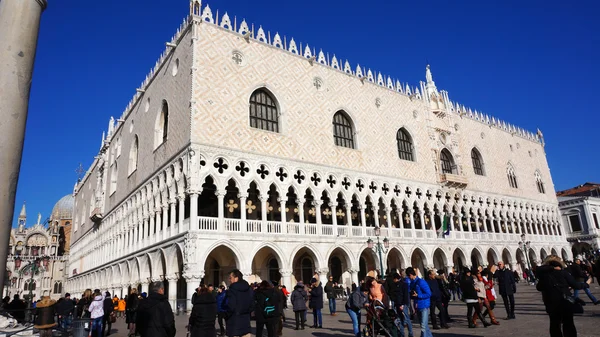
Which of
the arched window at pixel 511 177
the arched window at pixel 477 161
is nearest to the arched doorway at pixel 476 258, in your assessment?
the arched window at pixel 477 161

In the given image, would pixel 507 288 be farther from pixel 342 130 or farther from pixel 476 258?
pixel 476 258

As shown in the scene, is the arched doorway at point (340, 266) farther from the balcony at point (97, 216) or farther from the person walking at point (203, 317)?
the balcony at point (97, 216)

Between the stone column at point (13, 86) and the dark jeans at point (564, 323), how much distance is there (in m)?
5.77

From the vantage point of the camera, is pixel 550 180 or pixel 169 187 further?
pixel 550 180

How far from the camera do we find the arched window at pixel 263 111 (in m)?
19.8

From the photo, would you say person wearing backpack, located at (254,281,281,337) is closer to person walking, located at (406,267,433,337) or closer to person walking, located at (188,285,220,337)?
person walking, located at (188,285,220,337)

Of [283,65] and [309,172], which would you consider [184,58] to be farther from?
[309,172]

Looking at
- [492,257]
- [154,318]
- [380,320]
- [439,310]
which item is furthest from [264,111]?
[492,257]

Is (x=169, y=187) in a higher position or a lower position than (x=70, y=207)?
lower

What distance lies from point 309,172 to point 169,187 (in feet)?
21.7

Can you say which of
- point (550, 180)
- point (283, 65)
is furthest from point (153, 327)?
point (550, 180)

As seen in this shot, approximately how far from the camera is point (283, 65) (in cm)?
2153

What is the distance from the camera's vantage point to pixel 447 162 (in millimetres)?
29219

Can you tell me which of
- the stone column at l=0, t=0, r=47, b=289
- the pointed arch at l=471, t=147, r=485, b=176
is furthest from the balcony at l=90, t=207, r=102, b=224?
the stone column at l=0, t=0, r=47, b=289
